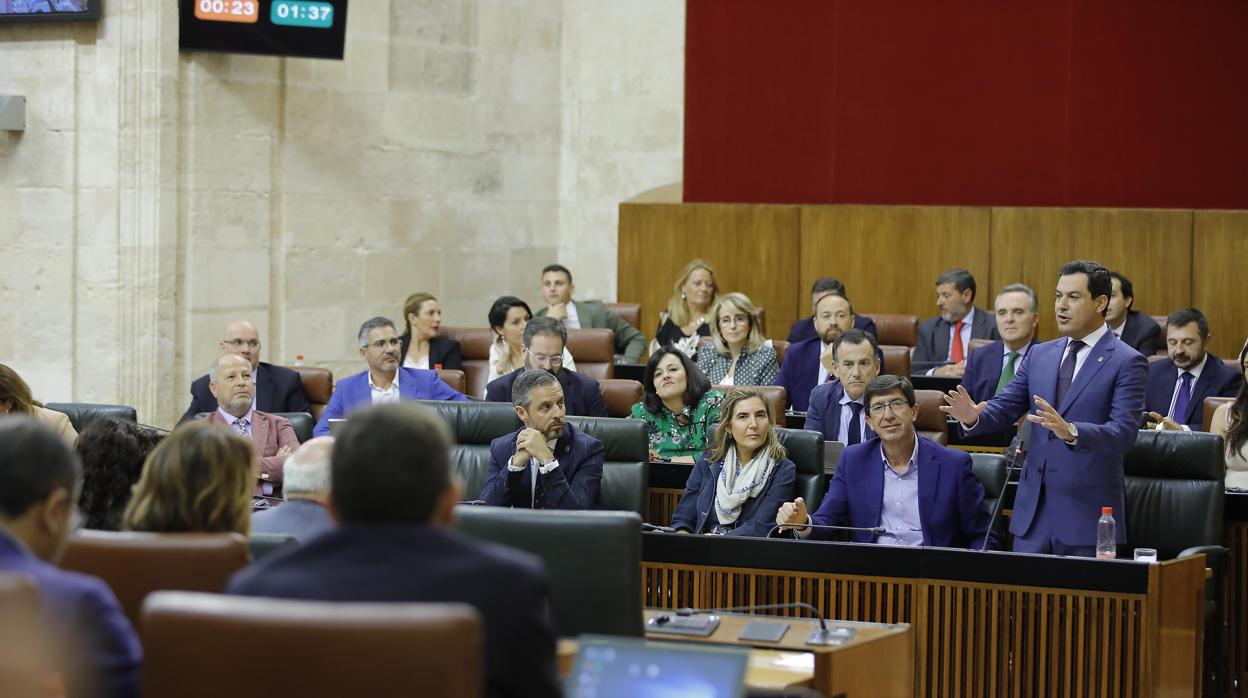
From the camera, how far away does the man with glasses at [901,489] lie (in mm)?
4949

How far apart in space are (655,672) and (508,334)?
5787 mm

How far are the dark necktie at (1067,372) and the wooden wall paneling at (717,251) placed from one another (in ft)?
17.1

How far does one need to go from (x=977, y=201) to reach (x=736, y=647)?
288 inches

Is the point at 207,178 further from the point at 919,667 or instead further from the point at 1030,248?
the point at 919,667

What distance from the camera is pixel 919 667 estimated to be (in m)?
4.46

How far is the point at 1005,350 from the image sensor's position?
7.32m

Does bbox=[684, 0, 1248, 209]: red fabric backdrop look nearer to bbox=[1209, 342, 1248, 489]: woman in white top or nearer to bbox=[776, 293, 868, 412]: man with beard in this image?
bbox=[776, 293, 868, 412]: man with beard

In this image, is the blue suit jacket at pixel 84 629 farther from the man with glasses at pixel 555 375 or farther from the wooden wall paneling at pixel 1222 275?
the wooden wall paneling at pixel 1222 275

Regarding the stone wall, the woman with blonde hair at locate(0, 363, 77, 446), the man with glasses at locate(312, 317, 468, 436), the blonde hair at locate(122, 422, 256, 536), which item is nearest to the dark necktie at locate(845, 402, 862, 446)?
the man with glasses at locate(312, 317, 468, 436)

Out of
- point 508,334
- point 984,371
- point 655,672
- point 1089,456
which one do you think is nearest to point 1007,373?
point 984,371

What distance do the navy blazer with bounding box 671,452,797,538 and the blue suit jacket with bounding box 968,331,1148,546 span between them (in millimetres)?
739

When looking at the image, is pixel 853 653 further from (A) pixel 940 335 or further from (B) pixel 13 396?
(A) pixel 940 335

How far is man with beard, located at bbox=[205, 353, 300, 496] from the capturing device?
5984 mm

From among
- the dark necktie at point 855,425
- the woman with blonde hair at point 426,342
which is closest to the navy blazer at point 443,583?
the dark necktie at point 855,425
